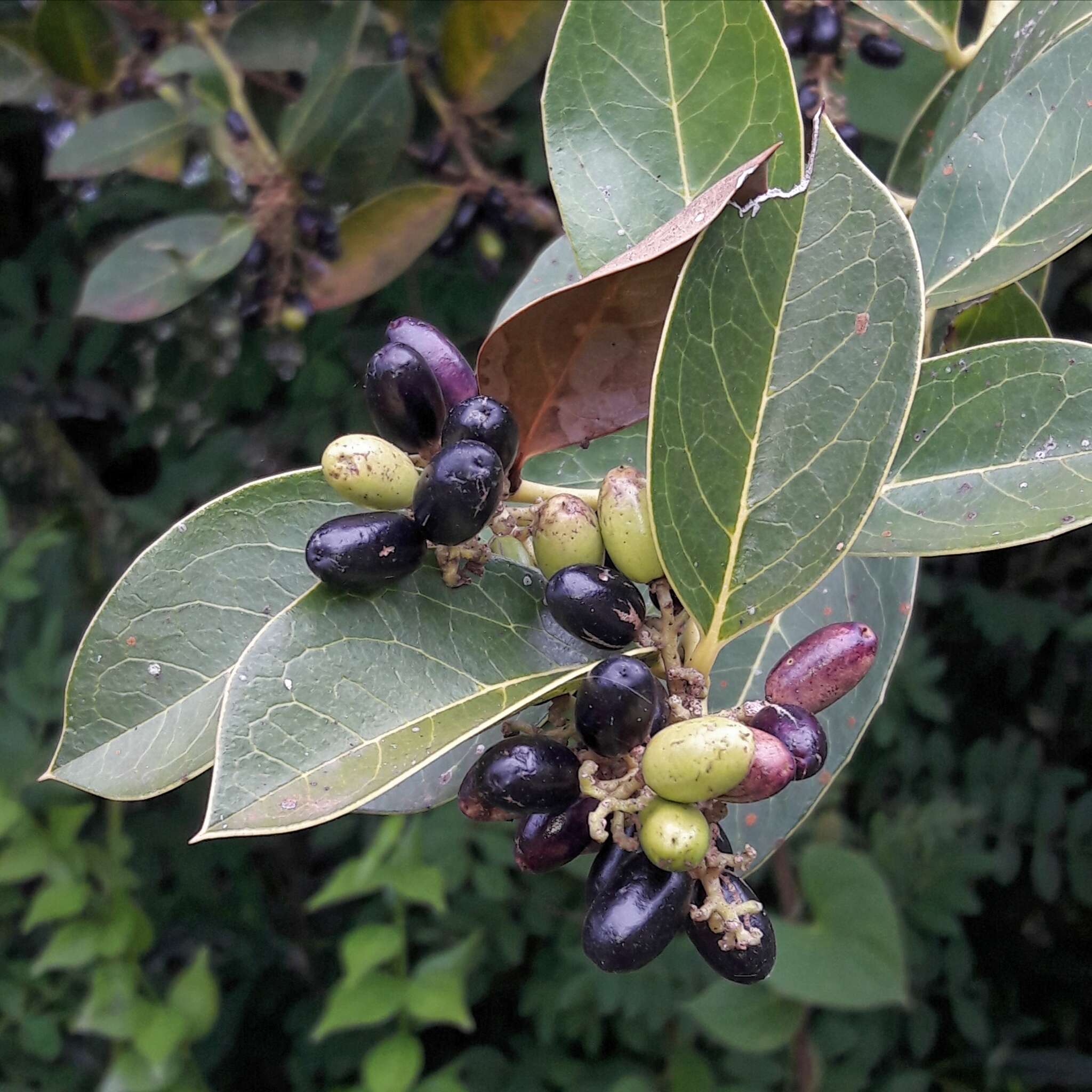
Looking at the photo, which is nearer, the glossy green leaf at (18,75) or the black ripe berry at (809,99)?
the black ripe berry at (809,99)

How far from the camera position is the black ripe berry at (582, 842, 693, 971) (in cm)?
51

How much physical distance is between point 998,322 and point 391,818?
42.4 inches

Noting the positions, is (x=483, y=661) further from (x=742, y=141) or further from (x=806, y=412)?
(x=742, y=141)

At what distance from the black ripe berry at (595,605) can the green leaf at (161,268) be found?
3.38 feet

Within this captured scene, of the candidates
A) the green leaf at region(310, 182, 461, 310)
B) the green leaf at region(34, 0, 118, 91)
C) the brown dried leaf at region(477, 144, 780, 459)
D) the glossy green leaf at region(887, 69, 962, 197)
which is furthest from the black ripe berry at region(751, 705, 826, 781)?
the green leaf at region(34, 0, 118, 91)

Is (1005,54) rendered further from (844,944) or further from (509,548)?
(844,944)

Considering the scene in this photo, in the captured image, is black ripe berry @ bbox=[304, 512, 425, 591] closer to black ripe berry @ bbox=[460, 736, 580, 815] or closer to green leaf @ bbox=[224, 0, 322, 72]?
black ripe berry @ bbox=[460, 736, 580, 815]

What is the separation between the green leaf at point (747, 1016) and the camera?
1657 millimetres

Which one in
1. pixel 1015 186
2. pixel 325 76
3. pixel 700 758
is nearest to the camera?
pixel 700 758

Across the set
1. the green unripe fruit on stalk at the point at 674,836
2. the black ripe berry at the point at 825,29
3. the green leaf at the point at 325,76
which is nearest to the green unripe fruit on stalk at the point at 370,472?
the green unripe fruit on stalk at the point at 674,836

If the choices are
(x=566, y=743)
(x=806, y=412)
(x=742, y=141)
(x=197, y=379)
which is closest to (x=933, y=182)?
(x=742, y=141)

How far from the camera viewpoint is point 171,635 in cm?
62

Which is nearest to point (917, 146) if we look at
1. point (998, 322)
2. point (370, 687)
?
point (998, 322)

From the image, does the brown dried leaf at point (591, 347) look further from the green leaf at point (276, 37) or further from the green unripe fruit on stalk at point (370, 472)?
the green leaf at point (276, 37)
